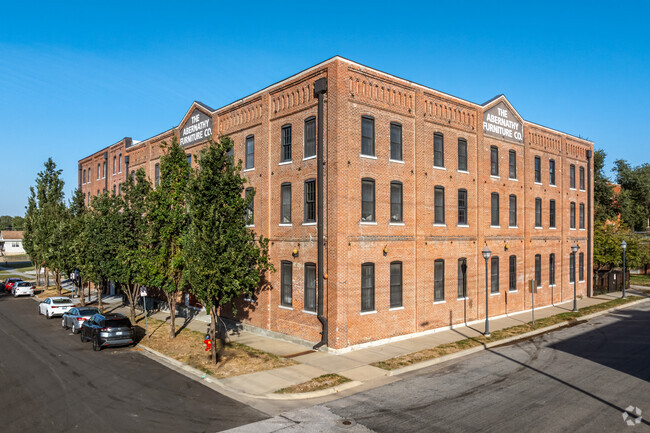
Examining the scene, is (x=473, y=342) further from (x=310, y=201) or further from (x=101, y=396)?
(x=101, y=396)

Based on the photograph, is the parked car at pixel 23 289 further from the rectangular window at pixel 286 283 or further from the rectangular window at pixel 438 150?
the rectangular window at pixel 438 150

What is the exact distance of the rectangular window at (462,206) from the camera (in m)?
26.8

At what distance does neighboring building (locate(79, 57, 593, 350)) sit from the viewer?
20.9 metres

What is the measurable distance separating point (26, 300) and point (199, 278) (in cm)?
3570

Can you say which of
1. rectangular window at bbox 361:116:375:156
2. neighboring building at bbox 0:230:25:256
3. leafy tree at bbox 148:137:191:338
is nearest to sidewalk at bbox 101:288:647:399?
leafy tree at bbox 148:137:191:338

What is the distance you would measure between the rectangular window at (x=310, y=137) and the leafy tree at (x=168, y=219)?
6.12m

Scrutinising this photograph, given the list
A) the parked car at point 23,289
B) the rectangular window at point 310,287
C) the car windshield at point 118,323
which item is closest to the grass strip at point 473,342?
the rectangular window at point 310,287

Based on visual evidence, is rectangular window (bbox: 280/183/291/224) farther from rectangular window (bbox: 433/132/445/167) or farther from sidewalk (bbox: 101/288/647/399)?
rectangular window (bbox: 433/132/445/167)

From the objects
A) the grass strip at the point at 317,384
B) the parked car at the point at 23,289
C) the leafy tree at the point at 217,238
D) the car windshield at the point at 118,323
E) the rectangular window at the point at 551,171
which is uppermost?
the rectangular window at the point at 551,171

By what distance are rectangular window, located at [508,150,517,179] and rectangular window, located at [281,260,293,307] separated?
1689 centimetres

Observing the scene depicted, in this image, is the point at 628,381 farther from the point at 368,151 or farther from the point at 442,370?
the point at 368,151

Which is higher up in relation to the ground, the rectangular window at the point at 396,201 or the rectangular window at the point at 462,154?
the rectangular window at the point at 462,154

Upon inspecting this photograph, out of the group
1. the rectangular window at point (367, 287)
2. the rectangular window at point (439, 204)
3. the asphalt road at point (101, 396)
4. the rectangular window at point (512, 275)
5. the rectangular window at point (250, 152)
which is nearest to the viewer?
the asphalt road at point (101, 396)

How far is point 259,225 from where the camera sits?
25.4 m
